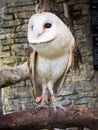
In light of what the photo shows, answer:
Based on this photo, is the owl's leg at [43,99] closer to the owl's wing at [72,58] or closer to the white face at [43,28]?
the owl's wing at [72,58]

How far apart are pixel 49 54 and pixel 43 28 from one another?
15 centimetres

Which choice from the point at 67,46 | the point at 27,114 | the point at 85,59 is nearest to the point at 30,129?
the point at 27,114

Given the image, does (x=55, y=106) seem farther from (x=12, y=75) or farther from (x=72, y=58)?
(x=12, y=75)

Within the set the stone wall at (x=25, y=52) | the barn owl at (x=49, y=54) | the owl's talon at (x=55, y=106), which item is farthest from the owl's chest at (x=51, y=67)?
the stone wall at (x=25, y=52)

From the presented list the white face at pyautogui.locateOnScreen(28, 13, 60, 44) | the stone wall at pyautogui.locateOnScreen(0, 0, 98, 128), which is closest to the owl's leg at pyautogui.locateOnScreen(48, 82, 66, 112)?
the white face at pyautogui.locateOnScreen(28, 13, 60, 44)

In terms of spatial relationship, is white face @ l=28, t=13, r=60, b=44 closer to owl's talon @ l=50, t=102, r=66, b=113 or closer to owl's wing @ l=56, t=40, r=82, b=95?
owl's wing @ l=56, t=40, r=82, b=95

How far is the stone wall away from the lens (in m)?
3.96

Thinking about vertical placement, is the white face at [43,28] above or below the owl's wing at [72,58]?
above

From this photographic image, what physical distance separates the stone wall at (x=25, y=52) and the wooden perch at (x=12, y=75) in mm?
1536

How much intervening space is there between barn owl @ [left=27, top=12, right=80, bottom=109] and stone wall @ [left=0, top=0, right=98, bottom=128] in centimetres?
164

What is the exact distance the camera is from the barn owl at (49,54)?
6.50 ft

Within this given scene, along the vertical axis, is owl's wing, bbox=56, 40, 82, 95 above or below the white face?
below

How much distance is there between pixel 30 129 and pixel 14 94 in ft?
6.63

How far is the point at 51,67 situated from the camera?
219cm
